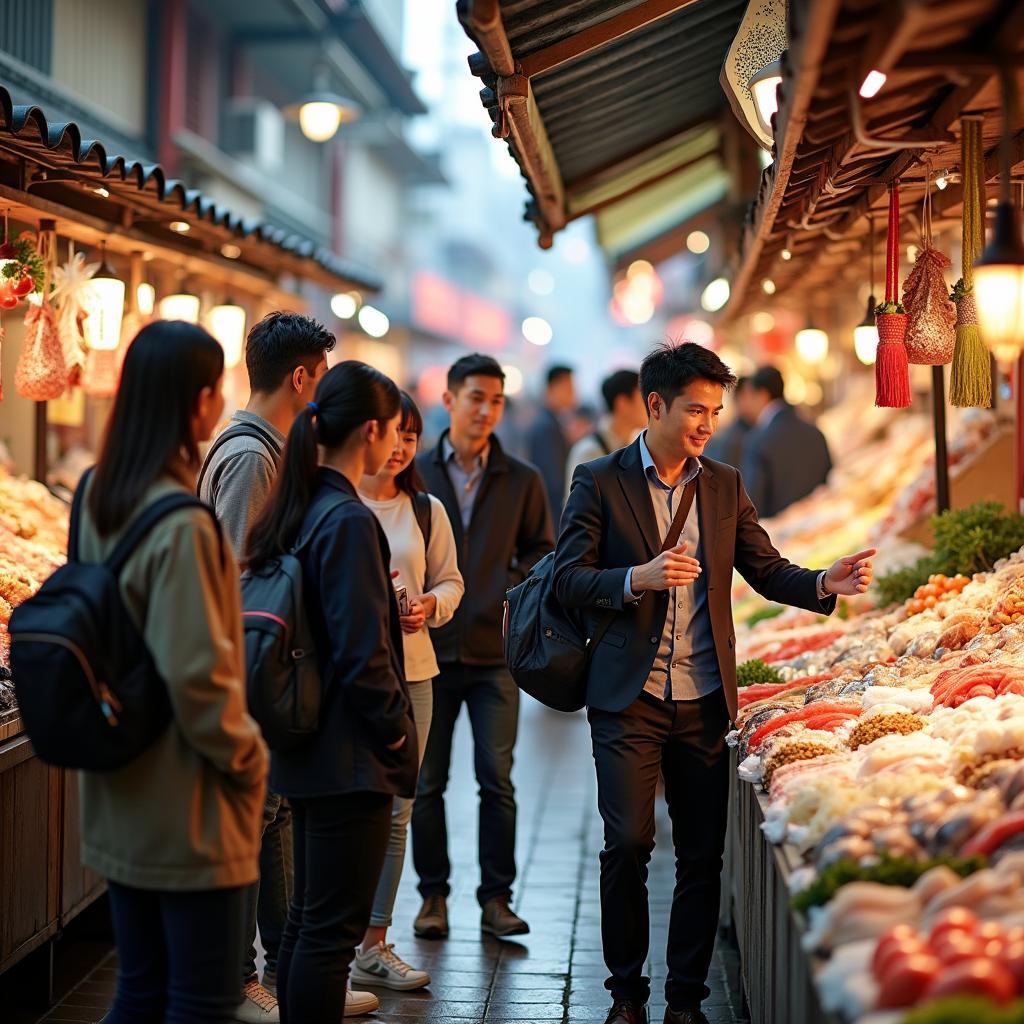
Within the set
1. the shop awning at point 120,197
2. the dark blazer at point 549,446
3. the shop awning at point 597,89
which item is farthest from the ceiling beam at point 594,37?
the dark blazer at point 549,446

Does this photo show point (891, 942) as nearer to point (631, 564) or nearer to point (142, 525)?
point (142, 525)

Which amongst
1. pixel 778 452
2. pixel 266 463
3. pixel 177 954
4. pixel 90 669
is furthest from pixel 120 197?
pixel 778 452

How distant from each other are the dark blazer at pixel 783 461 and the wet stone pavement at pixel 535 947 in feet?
11.7

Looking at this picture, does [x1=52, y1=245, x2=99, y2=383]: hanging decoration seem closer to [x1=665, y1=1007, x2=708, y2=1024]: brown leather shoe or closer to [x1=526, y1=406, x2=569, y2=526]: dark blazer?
[x1=665, y1=1007, x2=708, y2=1024]: brown leather shoe

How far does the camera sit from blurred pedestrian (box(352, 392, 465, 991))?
5.23 m

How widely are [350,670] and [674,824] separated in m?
1.63

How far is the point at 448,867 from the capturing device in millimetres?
6074

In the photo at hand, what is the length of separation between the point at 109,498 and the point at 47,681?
422 millimetres

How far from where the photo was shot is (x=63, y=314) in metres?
6.73

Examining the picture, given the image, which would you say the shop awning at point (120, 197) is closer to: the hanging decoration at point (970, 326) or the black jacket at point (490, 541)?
the black jacket at point (490, 541)

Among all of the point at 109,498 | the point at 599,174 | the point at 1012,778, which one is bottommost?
the point at 1012,778

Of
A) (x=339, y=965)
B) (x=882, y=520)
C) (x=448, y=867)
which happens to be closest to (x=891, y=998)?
(x=339, y=965)

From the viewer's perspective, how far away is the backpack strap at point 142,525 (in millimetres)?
3111

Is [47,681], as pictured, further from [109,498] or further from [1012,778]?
[1012,778]
